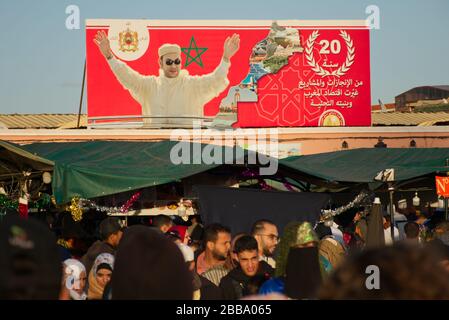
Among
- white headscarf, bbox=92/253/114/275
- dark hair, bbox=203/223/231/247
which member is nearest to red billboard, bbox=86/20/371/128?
dark hair, bbox=203/223/231/247

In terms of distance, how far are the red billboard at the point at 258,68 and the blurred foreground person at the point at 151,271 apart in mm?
27151

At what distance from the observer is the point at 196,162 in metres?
15.9

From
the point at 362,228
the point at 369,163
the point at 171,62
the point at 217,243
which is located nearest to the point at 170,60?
the point at 171,62

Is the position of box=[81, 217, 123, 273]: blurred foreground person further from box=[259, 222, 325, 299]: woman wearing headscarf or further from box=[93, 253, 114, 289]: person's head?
box=[259, 222, 325, 299]: woman wearing headscarf

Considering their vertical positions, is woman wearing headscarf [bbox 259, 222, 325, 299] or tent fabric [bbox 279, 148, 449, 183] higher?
tent fabric [bbox 279, 148, 449, 183]

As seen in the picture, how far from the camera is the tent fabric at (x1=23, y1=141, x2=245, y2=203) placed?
1341 centimetres

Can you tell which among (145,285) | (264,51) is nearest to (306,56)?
(264,51)

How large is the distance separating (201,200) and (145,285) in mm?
10718

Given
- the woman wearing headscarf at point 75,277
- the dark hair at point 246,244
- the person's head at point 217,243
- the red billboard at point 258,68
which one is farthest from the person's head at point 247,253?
the red billboard at point 258,68

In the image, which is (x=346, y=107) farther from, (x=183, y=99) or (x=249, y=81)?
(x=183, y=99)

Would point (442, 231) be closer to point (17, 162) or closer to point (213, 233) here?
point (213, 233)

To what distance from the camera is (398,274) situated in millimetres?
2381

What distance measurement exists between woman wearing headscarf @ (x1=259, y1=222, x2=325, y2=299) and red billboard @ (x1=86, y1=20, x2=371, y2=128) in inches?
933

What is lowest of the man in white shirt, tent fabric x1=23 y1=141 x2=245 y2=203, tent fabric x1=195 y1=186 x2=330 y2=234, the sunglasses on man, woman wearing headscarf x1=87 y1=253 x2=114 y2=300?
woman wearing headscarf x1=87 y1=253 x2=114 y2=300
